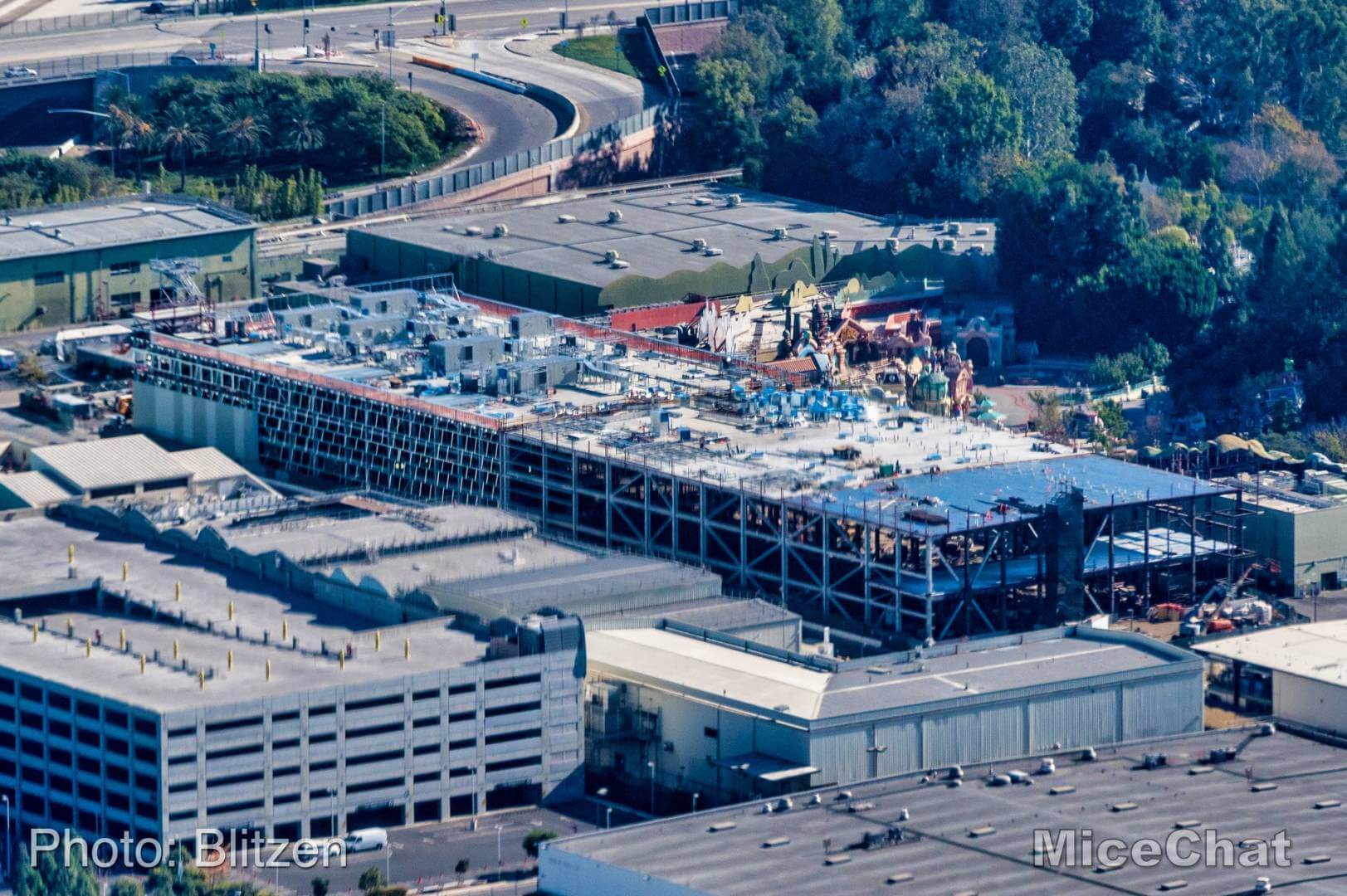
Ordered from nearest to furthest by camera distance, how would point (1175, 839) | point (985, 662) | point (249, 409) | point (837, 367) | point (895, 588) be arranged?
point (1175, 839) < point (985, 662) < point (895, 588) < point (249, 409) < point (837, 367)

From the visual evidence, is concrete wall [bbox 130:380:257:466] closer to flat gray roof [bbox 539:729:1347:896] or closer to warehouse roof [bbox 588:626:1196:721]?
warehouse roof [bbox 588:626:1196:721]

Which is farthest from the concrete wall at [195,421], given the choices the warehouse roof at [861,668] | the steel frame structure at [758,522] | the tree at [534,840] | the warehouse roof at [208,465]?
the tree at [534,840]

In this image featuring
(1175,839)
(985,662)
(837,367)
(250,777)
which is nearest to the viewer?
(1175,839)

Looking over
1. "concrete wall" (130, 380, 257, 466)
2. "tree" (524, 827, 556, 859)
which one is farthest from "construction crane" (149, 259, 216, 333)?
"tree" (524, 827, 556, 859)

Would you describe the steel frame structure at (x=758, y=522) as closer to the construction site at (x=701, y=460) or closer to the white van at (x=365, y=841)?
the construction site at (x=701, y=460)

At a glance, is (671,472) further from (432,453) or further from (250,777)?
(250,777)

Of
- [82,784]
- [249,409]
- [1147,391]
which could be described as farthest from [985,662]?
[1147,391]

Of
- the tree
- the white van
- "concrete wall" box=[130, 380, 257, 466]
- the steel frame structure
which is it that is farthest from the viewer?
"concrete wall" box=[130, 380, 257, 466]
